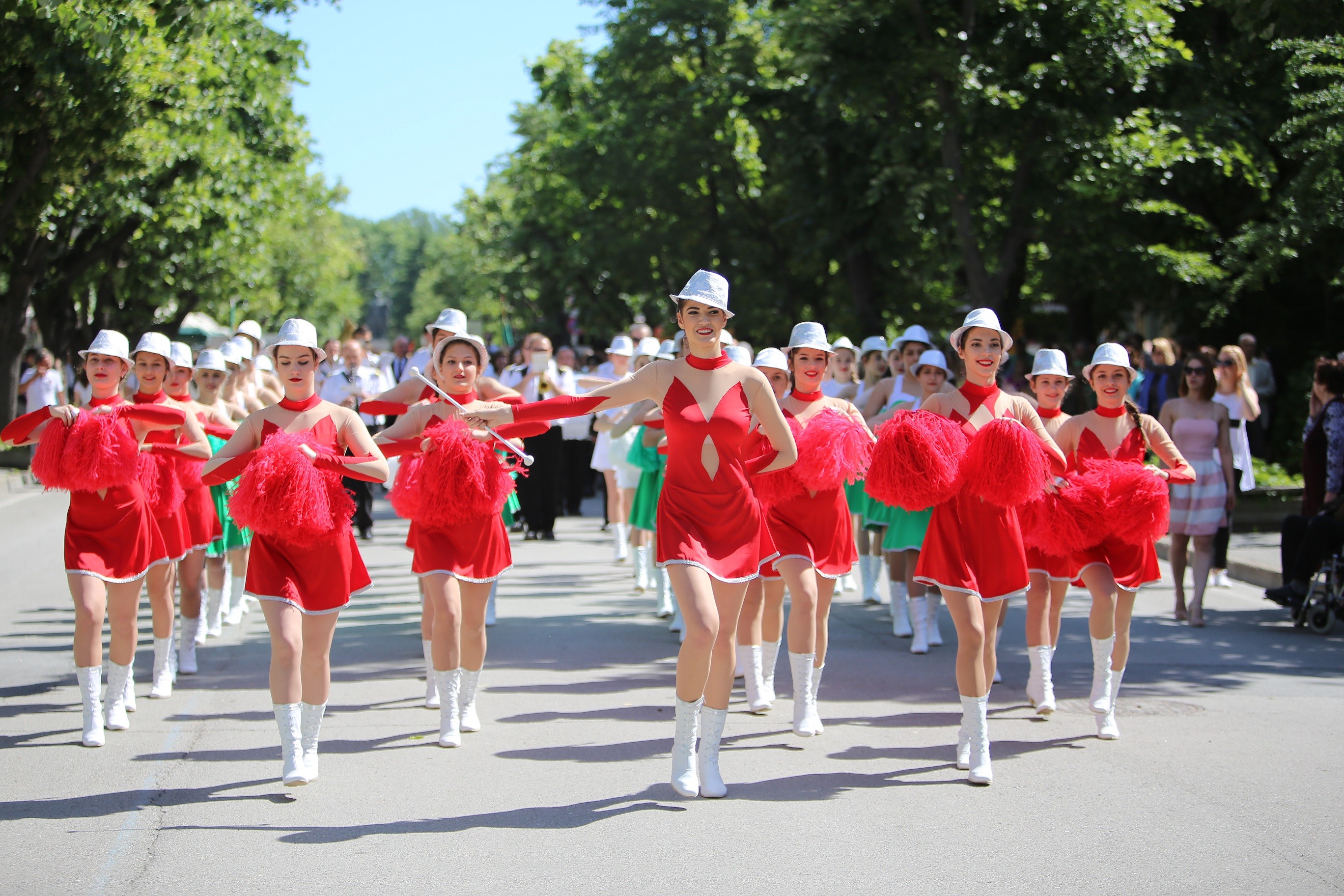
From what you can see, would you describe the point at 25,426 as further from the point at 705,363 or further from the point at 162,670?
the point at 705,363

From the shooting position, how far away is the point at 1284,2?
1120 centimetres

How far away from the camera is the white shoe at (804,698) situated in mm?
6988

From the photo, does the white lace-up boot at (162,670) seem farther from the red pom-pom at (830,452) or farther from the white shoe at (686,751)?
the red pom-pom at (830,452)

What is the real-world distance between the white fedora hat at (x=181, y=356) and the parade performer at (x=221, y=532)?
12 cm

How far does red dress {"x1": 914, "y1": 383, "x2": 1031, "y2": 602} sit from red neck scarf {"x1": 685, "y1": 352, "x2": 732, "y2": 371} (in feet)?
4.27

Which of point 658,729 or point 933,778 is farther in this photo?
point 658,729

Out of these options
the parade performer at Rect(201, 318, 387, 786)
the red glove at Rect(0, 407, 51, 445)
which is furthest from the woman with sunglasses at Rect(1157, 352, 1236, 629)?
the red glove at Rect(0, 407, 51, 445)

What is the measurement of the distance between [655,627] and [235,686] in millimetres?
3496

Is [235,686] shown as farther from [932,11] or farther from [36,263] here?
[36,263]

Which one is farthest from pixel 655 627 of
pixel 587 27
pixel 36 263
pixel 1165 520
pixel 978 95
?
pixel 587 27

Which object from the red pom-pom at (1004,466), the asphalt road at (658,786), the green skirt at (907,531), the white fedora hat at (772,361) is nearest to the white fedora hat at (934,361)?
the green skirt at (907,531)

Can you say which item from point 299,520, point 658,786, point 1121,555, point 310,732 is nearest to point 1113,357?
point 1121,555

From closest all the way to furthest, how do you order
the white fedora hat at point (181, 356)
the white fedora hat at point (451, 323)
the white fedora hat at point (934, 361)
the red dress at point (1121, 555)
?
the red dress at point (1121, 555)
the white fedora hat at point (451, 323)
the white fedora hat at point (181, 356)
the white fedora hat at point (934, 361)

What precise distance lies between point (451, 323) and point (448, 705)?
2.04 meters
